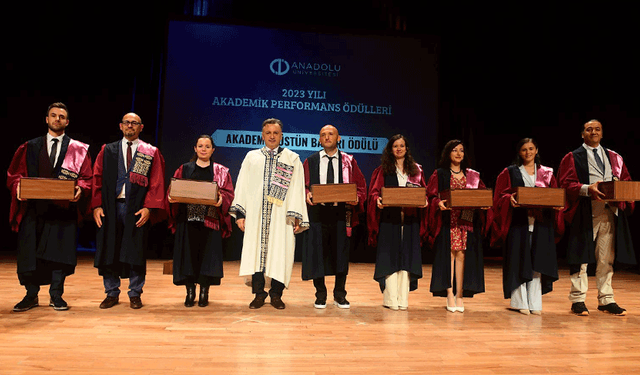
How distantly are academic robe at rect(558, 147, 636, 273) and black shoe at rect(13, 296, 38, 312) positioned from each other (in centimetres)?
423

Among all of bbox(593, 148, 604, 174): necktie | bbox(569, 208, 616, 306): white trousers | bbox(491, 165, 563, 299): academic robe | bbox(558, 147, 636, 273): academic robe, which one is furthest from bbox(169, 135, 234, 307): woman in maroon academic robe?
bbox(593, 148, 604, 174): necktie

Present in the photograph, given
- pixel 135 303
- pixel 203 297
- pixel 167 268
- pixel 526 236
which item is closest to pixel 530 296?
pixel 526 236

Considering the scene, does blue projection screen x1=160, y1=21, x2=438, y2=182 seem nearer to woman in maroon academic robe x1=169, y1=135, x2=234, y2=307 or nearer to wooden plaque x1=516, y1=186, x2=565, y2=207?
woman in maroon academic robe x1=169, y1=135, x2=234, y2=307

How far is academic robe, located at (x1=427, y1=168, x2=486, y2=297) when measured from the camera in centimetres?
360

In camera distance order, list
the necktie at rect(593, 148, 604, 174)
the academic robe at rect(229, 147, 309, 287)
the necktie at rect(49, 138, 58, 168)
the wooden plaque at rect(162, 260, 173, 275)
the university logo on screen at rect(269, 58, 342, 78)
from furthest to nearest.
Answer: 1. the university logo on screen at rect(269, 58, 342, 78)
2. the wooden plaque at rect(162, 260, 173, 275)
3. the necktie at rect(593, 148, 604, 174)
4. the academic robe at rect(229, 147, 309, 287)
5. the necktie at rect(49, 138, 58, 168)

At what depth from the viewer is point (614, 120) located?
6.86 metres

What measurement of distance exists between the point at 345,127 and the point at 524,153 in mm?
3178

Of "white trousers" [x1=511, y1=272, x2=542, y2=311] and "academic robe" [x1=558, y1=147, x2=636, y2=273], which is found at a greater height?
"academic robe" [x1=558, y1=147, x2=636, y2=273]

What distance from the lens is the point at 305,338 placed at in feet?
9.01

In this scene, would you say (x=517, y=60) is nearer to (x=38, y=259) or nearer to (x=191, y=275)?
(x=191, y=275)

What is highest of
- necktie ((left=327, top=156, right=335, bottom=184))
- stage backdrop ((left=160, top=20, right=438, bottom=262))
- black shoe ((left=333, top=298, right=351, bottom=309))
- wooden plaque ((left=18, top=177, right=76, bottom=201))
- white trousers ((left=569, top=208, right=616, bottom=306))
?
stage backdrop ((left=160, top=20, right=438, bottom=262))

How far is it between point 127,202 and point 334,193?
161 centimetres

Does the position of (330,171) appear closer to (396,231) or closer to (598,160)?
(396,231)

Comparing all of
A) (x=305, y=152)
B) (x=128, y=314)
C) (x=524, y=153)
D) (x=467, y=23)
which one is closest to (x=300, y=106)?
(x=305, y=152)
